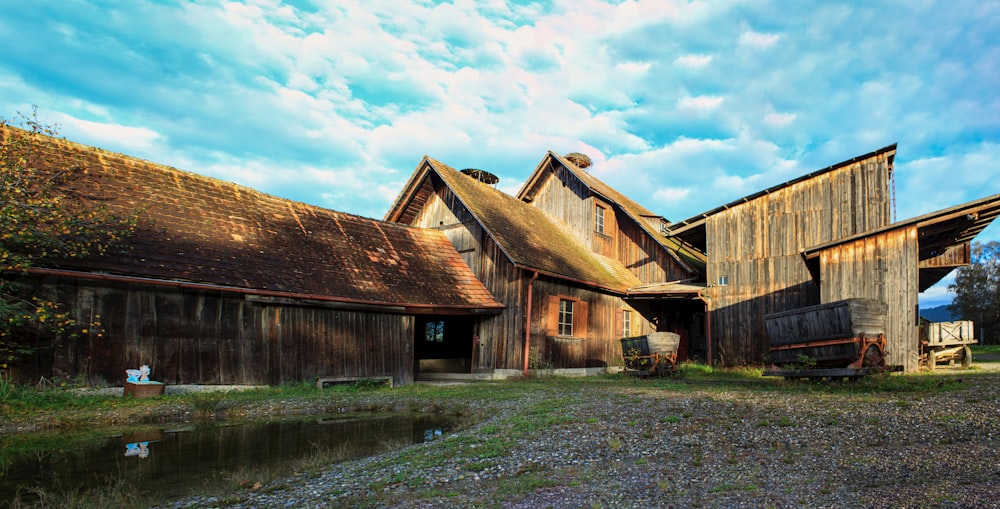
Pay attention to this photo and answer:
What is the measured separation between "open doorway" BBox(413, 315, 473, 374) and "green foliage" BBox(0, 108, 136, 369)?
1107cm

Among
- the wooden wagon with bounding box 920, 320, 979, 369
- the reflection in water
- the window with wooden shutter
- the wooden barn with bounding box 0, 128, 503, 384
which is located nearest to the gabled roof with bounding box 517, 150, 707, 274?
the window with wooden shutter

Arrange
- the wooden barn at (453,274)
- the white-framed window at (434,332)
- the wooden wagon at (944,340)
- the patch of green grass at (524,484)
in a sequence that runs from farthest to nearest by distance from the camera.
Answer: the white-framed window at (434,332), the wooden wagon at (944,340), the wooden barn at (453,274), the patch of green grass at (524,484)

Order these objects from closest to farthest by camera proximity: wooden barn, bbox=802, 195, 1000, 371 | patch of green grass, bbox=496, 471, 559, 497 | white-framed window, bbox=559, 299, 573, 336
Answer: patch of green grass, bbox=496, 471, 559, 497
wooden barn, bbox=802, 195, 1000, 371
white-framed window, bbox=559, 299, 573, 336

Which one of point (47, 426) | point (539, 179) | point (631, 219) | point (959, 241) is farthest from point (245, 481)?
point (959, 241)

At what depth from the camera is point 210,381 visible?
12.6 metres

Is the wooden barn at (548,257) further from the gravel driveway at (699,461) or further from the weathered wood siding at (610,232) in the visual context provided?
the gravel driveway at (699,461)

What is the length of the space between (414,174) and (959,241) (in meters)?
20.8

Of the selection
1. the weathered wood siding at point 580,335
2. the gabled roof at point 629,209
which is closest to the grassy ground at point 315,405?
the weathered wood siding at point 580,335

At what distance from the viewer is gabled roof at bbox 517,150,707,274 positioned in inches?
930

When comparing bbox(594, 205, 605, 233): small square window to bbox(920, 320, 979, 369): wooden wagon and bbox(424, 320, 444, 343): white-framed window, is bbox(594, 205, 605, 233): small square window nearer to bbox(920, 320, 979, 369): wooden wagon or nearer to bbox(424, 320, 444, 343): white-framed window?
bbox(424, 320, 444, 343): white-framed window

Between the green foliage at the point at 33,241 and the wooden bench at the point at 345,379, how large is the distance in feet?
16.3

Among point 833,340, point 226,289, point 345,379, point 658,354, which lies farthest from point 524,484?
point 658,354

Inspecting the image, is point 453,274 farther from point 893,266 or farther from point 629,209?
point 893,266

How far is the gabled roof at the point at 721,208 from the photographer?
17.7 meters
